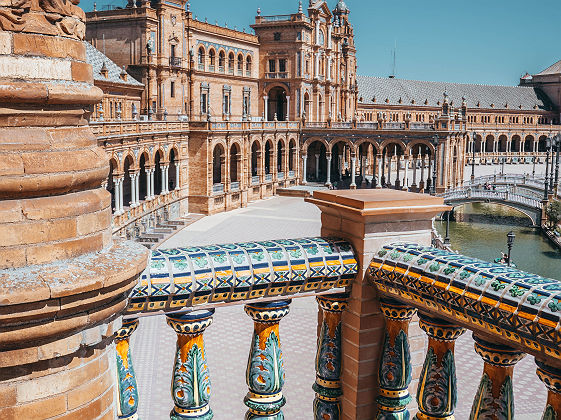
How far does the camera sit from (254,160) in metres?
58.9

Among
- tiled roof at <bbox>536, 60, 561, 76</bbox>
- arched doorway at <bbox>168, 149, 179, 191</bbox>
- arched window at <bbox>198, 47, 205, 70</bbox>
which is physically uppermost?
tiled roof at <bbox>536, 60, 561, 76</bbox>

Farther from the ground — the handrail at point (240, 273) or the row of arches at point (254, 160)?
the handrail at point (240, 273)

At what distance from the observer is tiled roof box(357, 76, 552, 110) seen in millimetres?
91812

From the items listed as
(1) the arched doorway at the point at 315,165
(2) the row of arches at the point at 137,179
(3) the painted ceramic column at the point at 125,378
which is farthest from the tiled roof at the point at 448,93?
(3) the painted ceramic column at the point at 125,378

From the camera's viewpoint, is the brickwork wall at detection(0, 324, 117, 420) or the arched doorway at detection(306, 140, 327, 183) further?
the arched doorway at detection(306, 140, 327, 183)

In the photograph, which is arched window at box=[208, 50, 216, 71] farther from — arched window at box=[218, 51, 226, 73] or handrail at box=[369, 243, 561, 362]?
handrail at box=[369, 243, 561, 362]

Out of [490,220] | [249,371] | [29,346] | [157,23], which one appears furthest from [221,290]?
[490,220]

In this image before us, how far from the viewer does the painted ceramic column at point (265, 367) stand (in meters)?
4.15

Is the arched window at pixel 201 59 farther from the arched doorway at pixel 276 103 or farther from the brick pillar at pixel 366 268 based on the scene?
the brick pillar at pixel 366 268

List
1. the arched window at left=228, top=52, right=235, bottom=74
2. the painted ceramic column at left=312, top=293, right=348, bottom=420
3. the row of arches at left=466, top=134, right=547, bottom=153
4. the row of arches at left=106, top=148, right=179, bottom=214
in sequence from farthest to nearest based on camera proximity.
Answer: the row of arches at left=466, top=134, right=547, bottom=153 → the arched window at left=228, top=52, right=235, bottom=74 → the row of arches at left=106, top=148, right=179, bottom=214 → the painted ceramic column at left=312, top=293, right=348, bottom=420

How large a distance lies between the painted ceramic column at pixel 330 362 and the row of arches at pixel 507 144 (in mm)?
92211

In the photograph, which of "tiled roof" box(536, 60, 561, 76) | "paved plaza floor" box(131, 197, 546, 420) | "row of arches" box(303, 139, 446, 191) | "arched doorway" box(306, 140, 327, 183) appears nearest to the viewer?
"paved plaza floor" box(131, 197, 546, 420)

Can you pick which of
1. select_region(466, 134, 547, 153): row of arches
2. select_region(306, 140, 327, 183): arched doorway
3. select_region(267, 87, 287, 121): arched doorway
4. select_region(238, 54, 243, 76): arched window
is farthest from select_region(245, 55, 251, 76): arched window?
select_region(466, 134, 547, 153): row of arches

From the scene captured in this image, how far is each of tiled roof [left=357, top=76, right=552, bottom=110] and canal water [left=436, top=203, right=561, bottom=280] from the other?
3930cm
